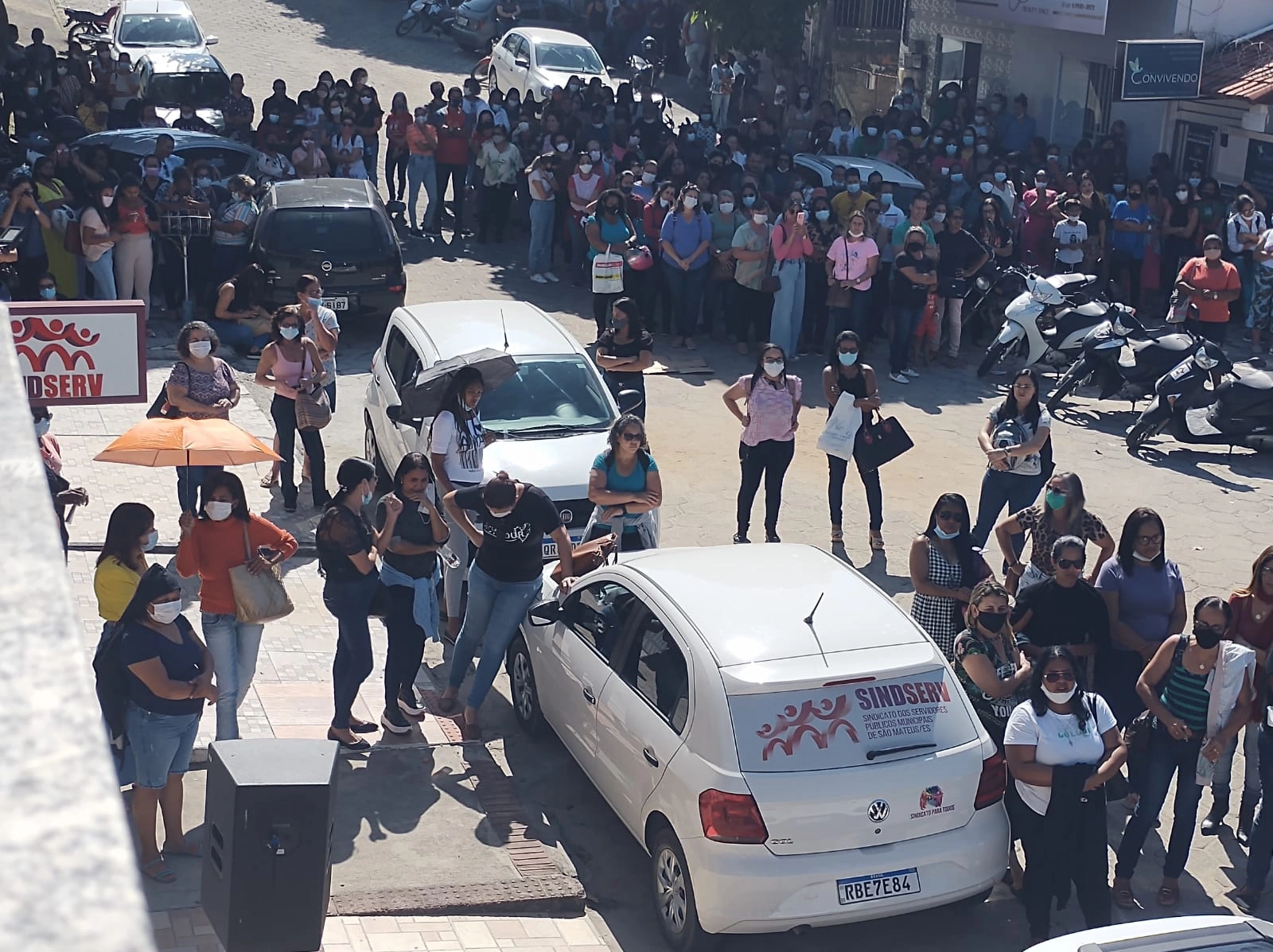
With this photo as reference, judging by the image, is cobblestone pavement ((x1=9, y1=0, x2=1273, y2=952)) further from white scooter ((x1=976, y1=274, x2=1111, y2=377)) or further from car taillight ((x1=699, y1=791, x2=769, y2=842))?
car taillight ((x1=699, y1=791, x2=769, y2=842))

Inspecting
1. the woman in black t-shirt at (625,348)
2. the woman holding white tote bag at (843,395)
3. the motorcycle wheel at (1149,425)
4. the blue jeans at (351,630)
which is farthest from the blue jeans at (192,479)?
the motorcycle wheel at (1149,425)

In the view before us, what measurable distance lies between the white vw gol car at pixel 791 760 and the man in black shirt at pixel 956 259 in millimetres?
10133

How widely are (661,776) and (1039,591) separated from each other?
→ 2.45 metres

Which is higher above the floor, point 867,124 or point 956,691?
point 867,124

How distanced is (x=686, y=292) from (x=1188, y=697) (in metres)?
10.8

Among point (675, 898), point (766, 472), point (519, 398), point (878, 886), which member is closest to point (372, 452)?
point (519, 398)

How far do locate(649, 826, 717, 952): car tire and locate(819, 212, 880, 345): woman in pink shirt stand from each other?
1039cm

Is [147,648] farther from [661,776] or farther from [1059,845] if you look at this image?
[1059,845]

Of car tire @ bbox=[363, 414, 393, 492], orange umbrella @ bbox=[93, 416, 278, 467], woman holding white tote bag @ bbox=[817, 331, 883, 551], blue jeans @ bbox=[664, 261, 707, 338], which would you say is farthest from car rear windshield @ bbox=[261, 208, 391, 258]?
orange umbrella @ bbox=[93, 416, 278, 467]

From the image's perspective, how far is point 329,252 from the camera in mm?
17031

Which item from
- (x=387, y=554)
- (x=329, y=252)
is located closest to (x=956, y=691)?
(x=387, y=554)

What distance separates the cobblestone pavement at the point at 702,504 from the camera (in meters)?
8.07

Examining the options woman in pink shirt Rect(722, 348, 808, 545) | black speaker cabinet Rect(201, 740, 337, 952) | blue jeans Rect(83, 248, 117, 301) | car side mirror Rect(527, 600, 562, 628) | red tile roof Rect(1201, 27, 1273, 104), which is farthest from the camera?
red tile roof Rect(1201, 27, 1273, 104)

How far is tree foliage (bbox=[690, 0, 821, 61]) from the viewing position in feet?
98.2
